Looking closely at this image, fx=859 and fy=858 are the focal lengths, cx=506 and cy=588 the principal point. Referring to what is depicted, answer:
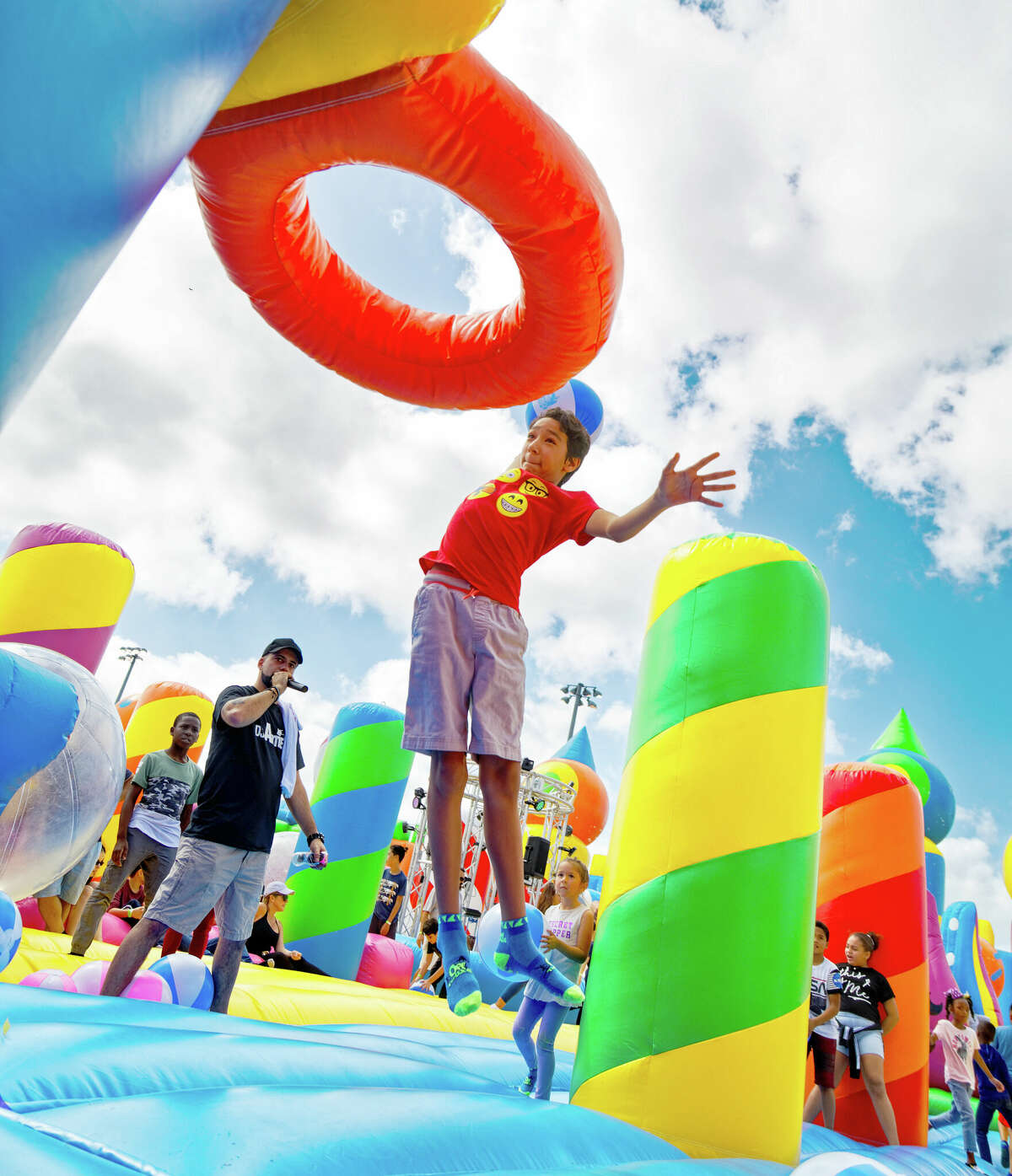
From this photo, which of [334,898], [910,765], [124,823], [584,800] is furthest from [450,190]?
[584,800]

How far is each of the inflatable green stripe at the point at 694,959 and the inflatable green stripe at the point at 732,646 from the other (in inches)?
18.5

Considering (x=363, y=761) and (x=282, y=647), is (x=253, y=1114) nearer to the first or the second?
(x=282, y=647)

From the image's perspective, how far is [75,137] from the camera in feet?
3.12

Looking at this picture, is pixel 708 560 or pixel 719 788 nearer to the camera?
pixel 719 788

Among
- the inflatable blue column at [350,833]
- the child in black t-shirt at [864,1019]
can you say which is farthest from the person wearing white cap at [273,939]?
the child in black t-shirt at [864,1019]

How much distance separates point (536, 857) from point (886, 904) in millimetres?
4101

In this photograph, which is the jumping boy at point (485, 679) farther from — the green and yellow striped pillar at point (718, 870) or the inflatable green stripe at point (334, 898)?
the inflatable green stripe at point (334, 898)

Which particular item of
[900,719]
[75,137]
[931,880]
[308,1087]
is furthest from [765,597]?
[900,719]

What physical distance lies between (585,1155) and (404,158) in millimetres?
2393

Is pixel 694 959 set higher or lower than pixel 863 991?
lower

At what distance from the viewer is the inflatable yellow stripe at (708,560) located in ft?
9.22

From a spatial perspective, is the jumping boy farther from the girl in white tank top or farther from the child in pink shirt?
the child in pink shirt

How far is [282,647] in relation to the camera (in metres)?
3.40

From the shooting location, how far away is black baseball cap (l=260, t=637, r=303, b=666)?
11.2 ft
